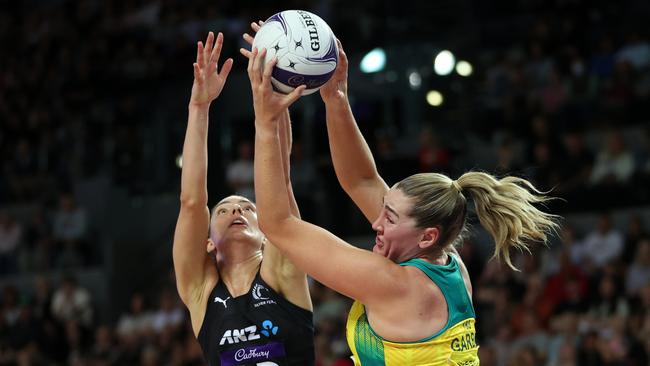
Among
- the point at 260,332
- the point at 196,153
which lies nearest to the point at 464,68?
the point at 196,153

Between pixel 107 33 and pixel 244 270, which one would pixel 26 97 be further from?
pixel 244 270

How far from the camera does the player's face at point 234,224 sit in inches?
202

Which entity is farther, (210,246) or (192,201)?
(210,246)

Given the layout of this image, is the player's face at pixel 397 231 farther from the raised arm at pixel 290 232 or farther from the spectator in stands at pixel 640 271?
the spectator in stands at pixel 640 271

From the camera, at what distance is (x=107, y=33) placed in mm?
18344

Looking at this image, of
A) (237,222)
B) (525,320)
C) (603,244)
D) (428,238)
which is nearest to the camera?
(428,238)

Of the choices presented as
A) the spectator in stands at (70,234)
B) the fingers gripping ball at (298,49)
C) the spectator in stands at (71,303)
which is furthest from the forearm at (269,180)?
the spectator in stands at (70,234)

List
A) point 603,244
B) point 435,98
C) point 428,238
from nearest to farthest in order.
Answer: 1. point 428,238
2. point 603,244
3. point 435,98

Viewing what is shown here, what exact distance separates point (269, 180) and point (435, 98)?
9828 millimetres

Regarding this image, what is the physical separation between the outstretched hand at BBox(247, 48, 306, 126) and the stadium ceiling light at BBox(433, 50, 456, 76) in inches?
384

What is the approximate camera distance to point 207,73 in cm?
488

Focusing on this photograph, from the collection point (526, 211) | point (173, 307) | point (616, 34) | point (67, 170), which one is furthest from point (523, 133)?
point (526, 211)

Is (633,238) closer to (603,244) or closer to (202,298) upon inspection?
(603,244)

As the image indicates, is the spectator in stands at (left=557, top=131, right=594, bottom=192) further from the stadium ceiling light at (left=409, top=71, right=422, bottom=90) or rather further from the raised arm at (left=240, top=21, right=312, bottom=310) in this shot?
the raised arm at (left=240, top=21, right=312, bottom=310)
